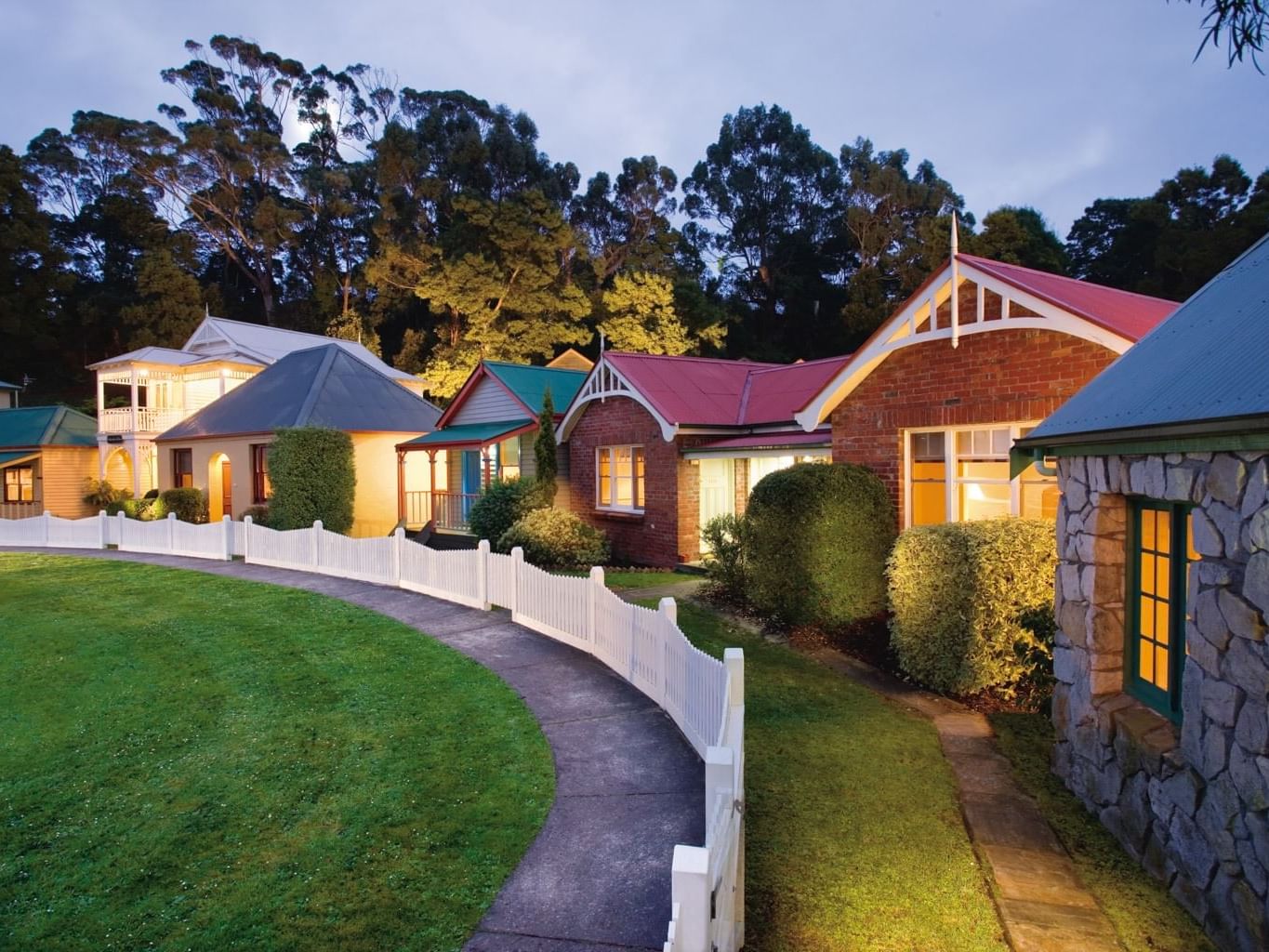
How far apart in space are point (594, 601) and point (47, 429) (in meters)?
30.5

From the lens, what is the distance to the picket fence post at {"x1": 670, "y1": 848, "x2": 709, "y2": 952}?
9.45ft

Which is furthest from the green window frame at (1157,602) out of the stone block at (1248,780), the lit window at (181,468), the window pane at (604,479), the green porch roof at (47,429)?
the green porch roof at (47,429)

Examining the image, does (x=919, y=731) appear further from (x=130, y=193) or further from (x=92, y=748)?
(x=130, y=193)

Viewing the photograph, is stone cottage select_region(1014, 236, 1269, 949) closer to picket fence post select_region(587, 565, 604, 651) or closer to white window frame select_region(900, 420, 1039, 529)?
white window frame select_region(900, 420, 1039, 529)

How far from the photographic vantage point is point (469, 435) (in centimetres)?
2139

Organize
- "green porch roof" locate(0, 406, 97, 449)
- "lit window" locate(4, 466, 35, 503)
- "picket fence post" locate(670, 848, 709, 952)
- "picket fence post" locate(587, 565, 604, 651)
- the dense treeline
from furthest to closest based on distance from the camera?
the dense treeline < "lit window" locate(4, 466, 35, 503) < "green porch roof" locate(0, 406, 97, 449) < "picket fence post" locate(587, 565, 604, 651) < "picket fence post" locate(670, 848, 709, 952)

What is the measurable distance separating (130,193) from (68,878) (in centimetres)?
5906

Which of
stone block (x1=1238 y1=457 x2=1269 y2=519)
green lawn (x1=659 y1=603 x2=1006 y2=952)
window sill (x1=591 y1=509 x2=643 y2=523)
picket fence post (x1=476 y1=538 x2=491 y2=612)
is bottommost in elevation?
green lawn (x1=659 y1=603 x2=1006 y2=952)

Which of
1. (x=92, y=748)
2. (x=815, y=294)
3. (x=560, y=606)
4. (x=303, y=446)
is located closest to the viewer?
(x=92, y=748)

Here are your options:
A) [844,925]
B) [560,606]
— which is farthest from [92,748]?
[844,925]

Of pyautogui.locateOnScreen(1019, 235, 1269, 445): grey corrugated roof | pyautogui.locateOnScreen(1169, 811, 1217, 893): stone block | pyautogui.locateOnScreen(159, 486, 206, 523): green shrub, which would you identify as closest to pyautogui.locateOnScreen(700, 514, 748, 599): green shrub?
pyautogui.locateOnScreen(1019, 235, 1269, 445): grey corrugated roof

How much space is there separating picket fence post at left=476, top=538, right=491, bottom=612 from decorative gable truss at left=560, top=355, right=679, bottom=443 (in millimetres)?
5013

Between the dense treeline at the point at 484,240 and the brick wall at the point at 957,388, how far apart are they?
27.5 meters

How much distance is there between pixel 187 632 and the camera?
1115cm
